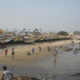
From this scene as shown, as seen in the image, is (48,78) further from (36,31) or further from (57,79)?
(36,31)

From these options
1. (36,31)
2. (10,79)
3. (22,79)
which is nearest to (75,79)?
(22,79)

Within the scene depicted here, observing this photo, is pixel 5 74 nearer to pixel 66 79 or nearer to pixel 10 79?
pixel 10 79

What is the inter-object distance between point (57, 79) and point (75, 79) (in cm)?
169

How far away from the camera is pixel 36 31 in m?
143

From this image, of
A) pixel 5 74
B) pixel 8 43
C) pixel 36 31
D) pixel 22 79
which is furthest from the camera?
pixel 36 31

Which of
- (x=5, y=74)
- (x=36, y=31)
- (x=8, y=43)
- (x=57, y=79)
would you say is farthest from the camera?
(x=36, y=31)

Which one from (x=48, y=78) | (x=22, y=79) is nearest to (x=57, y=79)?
(x=48, y=78)

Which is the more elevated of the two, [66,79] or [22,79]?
[22,79]

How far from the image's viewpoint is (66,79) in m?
19.4

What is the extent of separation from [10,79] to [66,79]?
898 cm

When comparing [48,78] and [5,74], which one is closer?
[5,74]

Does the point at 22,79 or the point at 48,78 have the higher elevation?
the point at 22,79

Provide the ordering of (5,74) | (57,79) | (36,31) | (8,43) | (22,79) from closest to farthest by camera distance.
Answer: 1. (5,74)
2. (22,79)
3. (57,79)
4. (8,43)
5. (36,31)

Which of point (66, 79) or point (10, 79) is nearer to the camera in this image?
point (10, 79)
